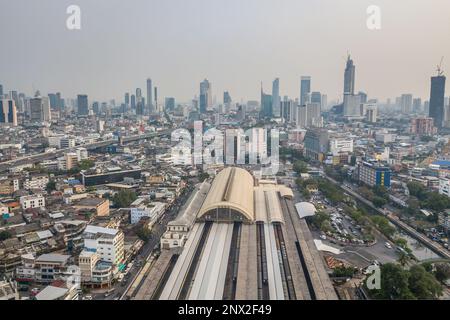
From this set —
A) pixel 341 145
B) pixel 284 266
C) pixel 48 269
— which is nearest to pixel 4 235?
pixel 48 269

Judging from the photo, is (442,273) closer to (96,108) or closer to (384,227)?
(384,227)

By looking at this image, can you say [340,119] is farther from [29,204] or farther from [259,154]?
[29,204]

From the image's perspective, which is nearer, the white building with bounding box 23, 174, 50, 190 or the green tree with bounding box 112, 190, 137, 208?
the green tree with bounding box 112, 190, 137, 208

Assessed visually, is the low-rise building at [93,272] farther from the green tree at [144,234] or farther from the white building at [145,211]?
the white building at [145,211]

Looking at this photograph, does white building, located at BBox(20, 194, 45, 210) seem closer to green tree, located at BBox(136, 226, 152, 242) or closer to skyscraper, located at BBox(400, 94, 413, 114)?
green tree, located at BBox(136, 226, 152, 242)

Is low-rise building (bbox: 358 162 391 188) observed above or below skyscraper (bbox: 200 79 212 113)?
below

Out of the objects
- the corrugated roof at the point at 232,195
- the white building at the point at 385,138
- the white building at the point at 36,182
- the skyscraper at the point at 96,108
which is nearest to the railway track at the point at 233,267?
the corrugated roof at the point at 232,195

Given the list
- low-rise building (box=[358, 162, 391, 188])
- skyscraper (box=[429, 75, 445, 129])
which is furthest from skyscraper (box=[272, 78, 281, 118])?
low-rise building (box=[358, 162, 391, 188])
